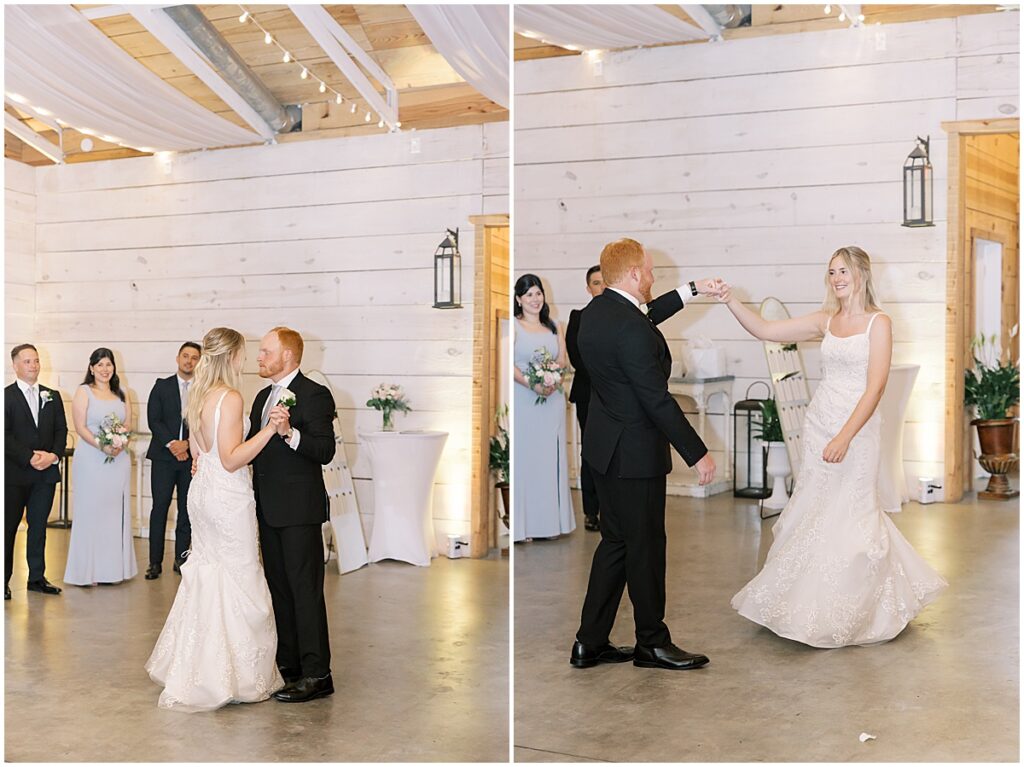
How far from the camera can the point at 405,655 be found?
342 cm

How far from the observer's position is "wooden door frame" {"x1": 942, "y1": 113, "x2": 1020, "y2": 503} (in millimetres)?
6254

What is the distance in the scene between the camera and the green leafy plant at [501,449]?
128 inches

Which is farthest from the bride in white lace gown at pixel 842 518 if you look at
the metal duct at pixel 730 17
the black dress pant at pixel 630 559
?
the metal duct at pixel 730 17

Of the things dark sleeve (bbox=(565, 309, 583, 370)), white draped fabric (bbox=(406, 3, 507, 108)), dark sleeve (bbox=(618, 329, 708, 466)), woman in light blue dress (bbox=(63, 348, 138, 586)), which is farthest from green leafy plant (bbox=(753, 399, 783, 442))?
woman in light blue dress (bbox=(63, 348, 138, 586))

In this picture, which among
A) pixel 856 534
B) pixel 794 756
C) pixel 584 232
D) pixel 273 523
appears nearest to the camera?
pixel 794 756

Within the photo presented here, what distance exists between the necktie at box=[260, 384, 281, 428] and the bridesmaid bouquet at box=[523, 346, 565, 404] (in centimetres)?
85

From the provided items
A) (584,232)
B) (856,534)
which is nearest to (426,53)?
(856,534)

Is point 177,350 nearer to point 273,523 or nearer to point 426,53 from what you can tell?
point 273,523

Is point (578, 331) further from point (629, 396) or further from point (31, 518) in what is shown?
point (31, 518)

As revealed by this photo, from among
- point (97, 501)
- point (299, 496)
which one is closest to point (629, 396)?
point (299, 496)

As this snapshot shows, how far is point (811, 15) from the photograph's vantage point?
6.50 meters

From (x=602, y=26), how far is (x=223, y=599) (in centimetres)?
365

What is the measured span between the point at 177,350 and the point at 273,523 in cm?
61

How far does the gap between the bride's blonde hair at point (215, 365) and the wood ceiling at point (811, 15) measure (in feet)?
13.8
